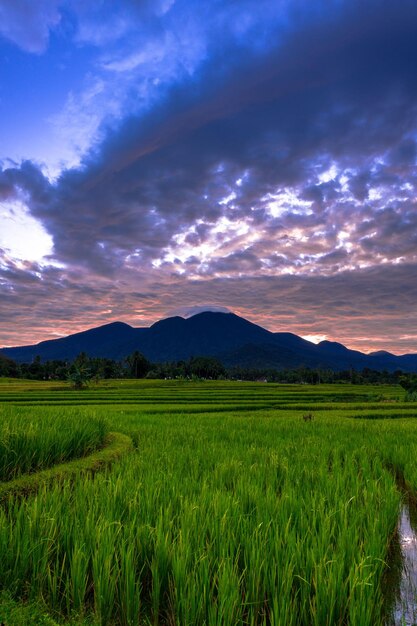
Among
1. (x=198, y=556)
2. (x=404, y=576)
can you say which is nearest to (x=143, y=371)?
(x=404, y=576)

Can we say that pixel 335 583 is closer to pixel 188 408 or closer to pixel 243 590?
pixel 243 590

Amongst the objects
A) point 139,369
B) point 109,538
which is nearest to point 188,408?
point 109,538

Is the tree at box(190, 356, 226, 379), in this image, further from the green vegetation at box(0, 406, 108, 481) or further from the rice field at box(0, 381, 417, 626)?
the rice field at box(0, 381, 417, 626)

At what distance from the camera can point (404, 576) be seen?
160 inches

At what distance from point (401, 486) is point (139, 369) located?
96.4 metres

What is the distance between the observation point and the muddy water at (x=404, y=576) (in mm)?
3328

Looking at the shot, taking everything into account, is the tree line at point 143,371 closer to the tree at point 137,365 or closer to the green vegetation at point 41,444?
the tree at point 137,365

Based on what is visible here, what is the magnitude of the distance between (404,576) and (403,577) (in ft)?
0.10

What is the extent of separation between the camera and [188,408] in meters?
23.5

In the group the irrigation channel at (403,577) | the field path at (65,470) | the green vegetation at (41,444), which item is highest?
the green vegetation at (41,444)

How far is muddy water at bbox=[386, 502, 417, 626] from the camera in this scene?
10.9 feet

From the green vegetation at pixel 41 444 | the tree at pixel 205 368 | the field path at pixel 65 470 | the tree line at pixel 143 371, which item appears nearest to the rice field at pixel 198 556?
the green vegetation at pixel 41 444

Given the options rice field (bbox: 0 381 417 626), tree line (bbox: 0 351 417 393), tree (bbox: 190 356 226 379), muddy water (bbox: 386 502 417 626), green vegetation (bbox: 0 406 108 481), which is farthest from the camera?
tree (bbox: 190 356 226 379)

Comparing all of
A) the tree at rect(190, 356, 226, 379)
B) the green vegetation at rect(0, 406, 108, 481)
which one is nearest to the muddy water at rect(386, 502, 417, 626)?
the green vegetation at rect(0, 406, 108, 481)
